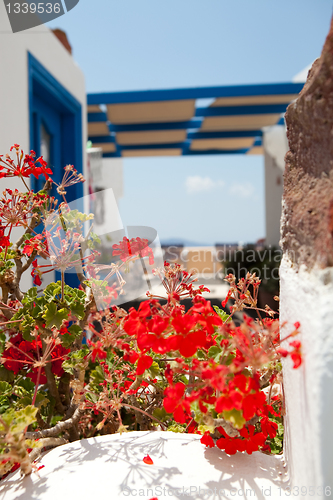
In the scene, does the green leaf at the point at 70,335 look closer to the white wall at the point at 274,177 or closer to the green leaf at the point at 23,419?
the green leaf at the point at 23,419

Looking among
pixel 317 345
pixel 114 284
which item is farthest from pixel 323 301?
pixel 114 284

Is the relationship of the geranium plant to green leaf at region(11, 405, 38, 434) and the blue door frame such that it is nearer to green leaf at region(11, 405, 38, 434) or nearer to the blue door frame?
green leaf at region(11, 405, 38, 434)

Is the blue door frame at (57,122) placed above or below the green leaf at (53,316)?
above

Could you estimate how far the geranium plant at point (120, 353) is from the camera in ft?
2.59

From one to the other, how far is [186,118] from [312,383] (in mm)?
5178

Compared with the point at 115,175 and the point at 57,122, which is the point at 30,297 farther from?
the point at 115,175

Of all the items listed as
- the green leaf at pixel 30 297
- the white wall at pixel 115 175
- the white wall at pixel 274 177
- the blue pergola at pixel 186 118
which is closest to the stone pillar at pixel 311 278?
the green leaf at pixel 30 297

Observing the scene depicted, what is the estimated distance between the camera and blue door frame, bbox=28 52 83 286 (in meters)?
2.75

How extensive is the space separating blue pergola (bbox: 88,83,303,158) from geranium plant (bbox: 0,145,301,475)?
349 cm

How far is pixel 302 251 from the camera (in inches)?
31.1

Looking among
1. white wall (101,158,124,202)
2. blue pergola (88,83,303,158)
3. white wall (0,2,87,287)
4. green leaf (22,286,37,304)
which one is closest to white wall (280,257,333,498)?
green leaf (22,286,37,304)

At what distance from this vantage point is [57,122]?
11.2 ft

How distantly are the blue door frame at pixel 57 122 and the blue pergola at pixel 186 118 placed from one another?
3.41 ft

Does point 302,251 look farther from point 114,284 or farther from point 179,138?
point 179,138
